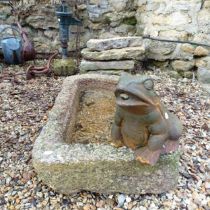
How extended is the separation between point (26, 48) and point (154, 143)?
2343 mm

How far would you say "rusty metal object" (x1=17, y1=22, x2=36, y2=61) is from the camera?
3.27m

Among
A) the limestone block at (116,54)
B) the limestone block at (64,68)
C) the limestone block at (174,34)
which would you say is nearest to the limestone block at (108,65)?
the limestone block at (116,54)

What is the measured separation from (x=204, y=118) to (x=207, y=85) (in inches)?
25.6

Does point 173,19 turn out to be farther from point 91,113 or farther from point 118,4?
point 91,113

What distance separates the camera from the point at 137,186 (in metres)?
1.47

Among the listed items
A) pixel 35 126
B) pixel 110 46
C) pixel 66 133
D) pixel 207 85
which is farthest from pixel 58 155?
pixel 207 85

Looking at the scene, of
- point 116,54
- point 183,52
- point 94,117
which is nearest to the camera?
point 94,117

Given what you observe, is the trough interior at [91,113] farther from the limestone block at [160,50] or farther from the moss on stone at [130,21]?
the moss on stone at [130,21]

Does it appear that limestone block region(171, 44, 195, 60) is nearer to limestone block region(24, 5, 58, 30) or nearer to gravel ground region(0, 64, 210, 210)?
gravel ground region(0, 64, 210, 210)

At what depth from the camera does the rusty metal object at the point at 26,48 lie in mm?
3266

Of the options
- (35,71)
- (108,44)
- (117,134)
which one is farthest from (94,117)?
(35,71)

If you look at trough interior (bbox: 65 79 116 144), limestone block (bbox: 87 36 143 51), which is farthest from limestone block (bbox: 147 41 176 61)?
trough interior (bbox: 65 79 116 144)

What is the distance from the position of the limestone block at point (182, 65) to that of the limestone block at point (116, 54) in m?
0.36

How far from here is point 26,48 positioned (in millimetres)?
3262
